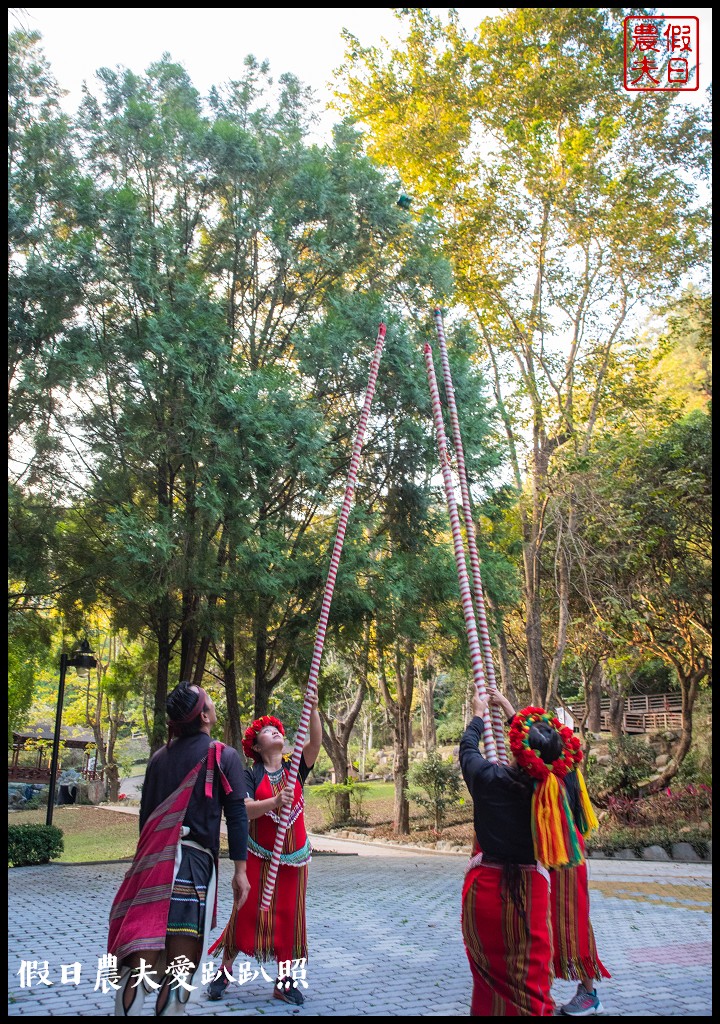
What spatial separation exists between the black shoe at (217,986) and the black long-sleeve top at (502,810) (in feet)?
6.96

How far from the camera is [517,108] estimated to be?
49.3 ft

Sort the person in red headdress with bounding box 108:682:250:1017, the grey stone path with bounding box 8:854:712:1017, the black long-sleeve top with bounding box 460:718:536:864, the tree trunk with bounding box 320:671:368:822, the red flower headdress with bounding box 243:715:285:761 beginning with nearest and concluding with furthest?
the person in red headdress with bounding box 108:682:250:1017
the black long-sleeve top with bounding box 460:718:536:864
the grey stone path with bounding box 8:854:712:1017
the red flower headdress with bounding box 243:715:285:761
the tree trunk with bounding box 320:671:368:822

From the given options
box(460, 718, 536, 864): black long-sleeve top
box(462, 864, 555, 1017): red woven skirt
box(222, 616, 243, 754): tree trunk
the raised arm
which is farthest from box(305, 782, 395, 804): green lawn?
box(460, 718, 536, 864): black long-sleeve top

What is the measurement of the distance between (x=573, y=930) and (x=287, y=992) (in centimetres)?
174

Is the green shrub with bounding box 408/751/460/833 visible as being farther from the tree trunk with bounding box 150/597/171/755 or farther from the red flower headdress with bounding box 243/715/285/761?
the red flower headdress with bounding box 243/715/285/761

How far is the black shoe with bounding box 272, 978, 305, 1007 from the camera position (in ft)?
16.1

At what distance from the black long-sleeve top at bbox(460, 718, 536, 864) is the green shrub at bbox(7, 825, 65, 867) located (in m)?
9.45

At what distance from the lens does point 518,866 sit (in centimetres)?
377

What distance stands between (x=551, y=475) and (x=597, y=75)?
22.6 ft

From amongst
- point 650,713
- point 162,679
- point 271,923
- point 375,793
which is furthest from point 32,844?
point 650,713

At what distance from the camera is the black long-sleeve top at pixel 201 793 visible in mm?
3791

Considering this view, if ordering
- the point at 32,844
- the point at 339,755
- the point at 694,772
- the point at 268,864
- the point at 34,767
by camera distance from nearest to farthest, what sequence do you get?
the point at 268,864, the point at 32,844, the point at 694,772, the point at 339,755, the point at 34,767

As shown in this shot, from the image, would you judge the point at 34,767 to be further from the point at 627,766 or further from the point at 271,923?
the point at 271,923

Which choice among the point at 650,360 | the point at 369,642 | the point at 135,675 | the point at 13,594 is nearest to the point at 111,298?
the point at 13,594
